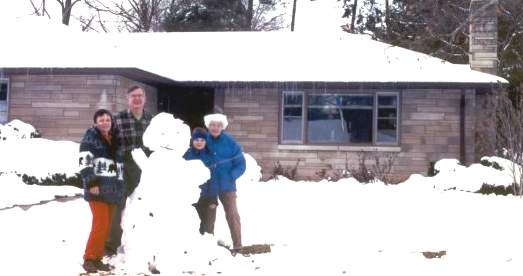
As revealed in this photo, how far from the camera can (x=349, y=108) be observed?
601 inches

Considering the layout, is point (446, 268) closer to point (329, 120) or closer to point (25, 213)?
point (25, 213)

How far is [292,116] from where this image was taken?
50.2 ft

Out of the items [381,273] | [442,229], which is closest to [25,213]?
[381,273]

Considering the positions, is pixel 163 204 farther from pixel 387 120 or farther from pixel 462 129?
pixel 462 129

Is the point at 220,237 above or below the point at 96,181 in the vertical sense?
below

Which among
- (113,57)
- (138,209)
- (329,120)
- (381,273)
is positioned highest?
(113,57)

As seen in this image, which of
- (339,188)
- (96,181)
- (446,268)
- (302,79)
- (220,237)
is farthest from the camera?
(302,79)

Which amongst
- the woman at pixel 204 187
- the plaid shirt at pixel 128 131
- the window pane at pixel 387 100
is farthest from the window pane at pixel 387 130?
the plaid shirt at pixel 128 131

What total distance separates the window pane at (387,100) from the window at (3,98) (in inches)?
329

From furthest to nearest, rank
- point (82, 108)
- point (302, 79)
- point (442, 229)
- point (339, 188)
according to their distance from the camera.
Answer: point (302, 79) → point (82, 108) → point (339, 188) → point (442, 229)

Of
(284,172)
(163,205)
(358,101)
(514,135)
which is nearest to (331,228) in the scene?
(163,205)

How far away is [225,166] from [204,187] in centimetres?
30

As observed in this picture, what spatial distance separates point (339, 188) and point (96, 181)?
7680 millimetres

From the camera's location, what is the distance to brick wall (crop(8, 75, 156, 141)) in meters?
13.4
